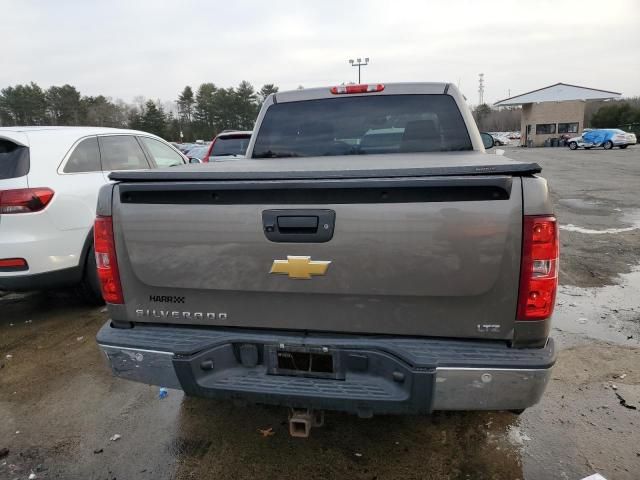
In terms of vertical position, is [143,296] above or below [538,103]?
below

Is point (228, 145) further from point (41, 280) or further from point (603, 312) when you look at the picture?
point (603, 312)

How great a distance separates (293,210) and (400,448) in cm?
163

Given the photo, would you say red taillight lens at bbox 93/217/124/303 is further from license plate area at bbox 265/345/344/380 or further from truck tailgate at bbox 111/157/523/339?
license plate area at bbox 265/345/344/380

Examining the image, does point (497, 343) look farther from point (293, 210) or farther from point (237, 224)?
point (237, 224)

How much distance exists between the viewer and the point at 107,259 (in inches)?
95.4

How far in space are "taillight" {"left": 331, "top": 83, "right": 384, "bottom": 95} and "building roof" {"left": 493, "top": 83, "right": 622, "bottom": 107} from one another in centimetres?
5806

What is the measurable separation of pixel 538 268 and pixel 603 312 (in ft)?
11.1

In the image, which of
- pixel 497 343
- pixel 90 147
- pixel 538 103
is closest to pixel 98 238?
pixel 497 343

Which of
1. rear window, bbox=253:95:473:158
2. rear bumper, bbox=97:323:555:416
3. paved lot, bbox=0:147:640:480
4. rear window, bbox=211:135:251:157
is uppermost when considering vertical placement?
rear window, bbox=253:95:473:158

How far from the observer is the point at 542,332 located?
2064 millimetres

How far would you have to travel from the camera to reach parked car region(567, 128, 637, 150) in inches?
1592

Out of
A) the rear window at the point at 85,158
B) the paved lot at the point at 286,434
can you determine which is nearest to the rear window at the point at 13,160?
the rear window at the point at 85,158

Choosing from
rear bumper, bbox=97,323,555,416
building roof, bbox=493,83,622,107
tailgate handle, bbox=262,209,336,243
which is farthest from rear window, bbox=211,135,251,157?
building roof, bbox=493,83,622,107

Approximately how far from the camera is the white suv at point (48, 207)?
4086mm
